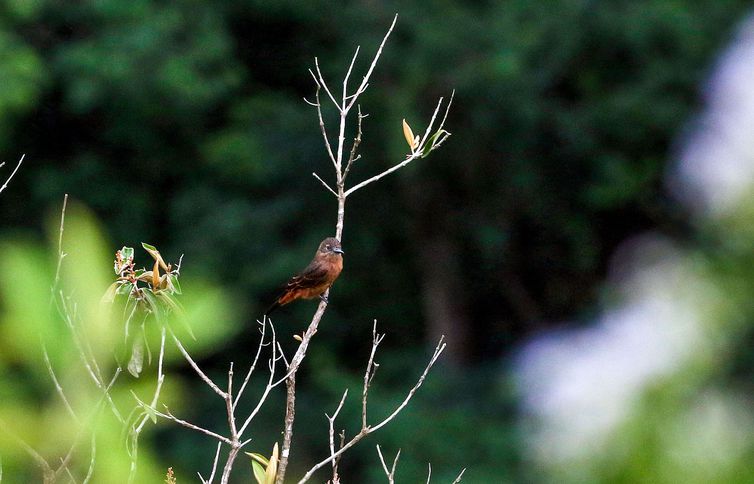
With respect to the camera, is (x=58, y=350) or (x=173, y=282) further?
(x=173, y=282)

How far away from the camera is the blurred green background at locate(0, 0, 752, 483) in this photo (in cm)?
1026

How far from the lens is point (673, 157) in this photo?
1035 centimetres

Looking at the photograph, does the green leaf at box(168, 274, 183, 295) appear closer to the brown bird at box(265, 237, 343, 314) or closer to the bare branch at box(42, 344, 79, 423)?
the bare branch at box(42, 344, 79, 423)

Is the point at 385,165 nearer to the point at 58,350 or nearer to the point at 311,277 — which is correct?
the point at 311,277

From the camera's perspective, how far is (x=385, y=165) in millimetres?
10547

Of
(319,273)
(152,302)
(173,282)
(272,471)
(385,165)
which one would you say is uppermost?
(385,165)

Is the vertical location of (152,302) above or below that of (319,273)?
below

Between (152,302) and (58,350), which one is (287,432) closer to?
(152,302)

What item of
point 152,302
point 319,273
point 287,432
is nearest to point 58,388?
point 152,302

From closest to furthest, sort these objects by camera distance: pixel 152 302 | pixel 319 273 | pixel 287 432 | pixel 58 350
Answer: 1. pixel 58 350
2. pixel 152 302
3. pixel 287 432
4. pixel 319 273

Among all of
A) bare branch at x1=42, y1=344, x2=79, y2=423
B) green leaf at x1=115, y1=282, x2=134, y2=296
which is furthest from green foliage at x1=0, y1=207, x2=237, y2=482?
green leaf at x1=115, y1=282, x2=134, y2=296

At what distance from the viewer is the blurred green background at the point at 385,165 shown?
33.7ft

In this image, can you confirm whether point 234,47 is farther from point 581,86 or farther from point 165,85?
point 581,86

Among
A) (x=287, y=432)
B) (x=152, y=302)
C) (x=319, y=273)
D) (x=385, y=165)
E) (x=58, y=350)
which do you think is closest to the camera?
(x=58, y=350)
